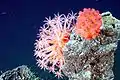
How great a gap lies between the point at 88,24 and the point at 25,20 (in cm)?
176

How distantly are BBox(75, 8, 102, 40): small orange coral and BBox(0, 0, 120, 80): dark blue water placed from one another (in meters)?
1.26

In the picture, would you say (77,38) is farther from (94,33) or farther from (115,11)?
(115,11)

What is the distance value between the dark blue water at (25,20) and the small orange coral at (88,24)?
1256 millimetres

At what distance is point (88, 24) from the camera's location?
3709 mm

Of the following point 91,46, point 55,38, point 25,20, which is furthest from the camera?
point 25,20

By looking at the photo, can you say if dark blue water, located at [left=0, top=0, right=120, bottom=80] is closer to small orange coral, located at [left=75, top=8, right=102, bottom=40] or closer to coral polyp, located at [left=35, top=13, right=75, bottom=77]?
coral polyp, located at [left=35, top=13, right=75, bottom=77]

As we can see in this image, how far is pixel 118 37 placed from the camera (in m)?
3.84

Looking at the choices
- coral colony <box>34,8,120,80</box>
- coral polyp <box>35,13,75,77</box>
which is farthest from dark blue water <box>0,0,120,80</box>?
coral colony <box>34,8,120,80</box>

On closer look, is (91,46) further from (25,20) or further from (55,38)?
(25,20)

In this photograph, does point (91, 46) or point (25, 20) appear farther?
point (25, 20)

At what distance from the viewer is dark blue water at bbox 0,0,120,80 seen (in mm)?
5027

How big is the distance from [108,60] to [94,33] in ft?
1.24

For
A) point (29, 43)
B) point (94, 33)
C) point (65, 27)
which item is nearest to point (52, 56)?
point (65, 27)

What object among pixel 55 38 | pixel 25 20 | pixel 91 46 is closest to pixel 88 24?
pixel 91 46
